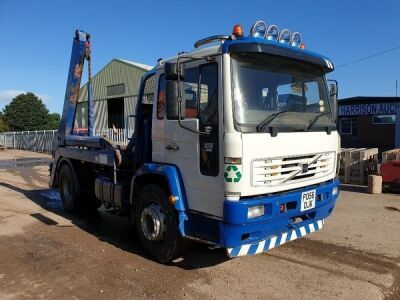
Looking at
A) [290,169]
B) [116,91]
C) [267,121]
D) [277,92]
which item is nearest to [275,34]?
[277,92]

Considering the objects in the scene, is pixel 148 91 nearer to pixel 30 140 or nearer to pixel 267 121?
pixel 267 121

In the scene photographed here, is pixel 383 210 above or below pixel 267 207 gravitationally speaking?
below

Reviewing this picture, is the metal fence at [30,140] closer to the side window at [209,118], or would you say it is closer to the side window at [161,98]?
the side window at [161,98]

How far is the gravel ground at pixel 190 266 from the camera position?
461 cm

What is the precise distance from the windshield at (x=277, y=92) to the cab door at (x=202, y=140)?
26cm

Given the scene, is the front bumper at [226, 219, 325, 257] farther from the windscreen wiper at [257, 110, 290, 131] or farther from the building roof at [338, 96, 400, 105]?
the building roof at [338, 96, 400, 105]

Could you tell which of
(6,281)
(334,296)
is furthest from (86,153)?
(334,296)

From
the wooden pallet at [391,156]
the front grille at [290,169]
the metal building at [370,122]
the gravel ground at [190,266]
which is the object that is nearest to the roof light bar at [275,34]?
the front grille at [290,169]

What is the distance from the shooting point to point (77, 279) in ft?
16.4

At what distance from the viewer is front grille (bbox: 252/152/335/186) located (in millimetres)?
4510

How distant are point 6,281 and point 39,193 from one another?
6779 mm

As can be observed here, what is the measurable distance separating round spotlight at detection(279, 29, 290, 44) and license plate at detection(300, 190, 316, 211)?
75.2 inches

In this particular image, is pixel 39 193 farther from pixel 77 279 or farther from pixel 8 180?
pixel 77 279

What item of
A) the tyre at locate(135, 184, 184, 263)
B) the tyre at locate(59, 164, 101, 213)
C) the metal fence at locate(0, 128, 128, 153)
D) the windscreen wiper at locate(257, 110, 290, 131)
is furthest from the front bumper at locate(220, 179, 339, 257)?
the metal fence at locate(0, 128, 128, 153)
